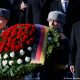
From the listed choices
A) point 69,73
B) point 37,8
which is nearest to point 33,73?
point 69,73

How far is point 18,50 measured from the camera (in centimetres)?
577

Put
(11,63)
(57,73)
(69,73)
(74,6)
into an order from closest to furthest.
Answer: (11,63), (57,73), (69,73), (74,6)

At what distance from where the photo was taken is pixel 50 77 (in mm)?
6457

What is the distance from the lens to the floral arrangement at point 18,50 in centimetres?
573

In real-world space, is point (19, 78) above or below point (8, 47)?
below

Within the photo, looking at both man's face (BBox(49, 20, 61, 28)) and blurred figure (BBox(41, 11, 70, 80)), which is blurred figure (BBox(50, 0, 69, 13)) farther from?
blurred figure (BBox(41, 11, 70, 80))

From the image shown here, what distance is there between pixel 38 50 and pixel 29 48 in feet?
0.43

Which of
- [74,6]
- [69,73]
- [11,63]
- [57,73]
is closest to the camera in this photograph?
[11,63]

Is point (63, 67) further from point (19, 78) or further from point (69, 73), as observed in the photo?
point (69, 73)

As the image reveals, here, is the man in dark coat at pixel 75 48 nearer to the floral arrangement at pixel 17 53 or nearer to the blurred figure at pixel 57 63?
the blurred figure at pixel 57 63

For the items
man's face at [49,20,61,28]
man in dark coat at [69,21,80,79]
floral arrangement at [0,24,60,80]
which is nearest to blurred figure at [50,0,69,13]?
man in dark coat at [69,21,80,79]

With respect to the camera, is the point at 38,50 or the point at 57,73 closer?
the point at 38,50

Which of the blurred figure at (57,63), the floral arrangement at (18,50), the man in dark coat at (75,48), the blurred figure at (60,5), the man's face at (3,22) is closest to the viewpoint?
the floral arrangement at (18,50)

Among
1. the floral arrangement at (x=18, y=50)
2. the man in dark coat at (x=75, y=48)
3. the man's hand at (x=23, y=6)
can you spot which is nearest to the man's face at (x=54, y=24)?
the man in dark coat at (x=75, y=48)
